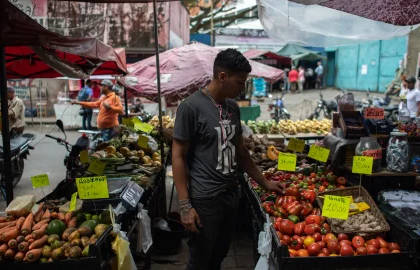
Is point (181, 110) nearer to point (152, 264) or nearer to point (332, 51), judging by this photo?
point (152, 264)

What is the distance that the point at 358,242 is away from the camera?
298 centimetres

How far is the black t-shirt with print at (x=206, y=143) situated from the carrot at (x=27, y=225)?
4.65 ft

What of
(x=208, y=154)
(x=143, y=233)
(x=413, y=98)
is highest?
(x=413, y=98)

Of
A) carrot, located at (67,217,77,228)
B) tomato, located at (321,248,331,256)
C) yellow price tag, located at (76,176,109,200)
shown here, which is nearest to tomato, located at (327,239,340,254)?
tomato, located at (321,248,331,256)

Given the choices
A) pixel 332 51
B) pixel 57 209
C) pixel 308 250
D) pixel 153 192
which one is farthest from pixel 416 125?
pixel 332 51

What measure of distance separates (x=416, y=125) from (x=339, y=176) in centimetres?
104

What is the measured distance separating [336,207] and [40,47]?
315 cm

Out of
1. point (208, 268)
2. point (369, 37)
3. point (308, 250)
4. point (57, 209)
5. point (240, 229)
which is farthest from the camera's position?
point (369, 37)

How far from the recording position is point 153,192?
183 inches

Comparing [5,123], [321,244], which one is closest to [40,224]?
[5,123]

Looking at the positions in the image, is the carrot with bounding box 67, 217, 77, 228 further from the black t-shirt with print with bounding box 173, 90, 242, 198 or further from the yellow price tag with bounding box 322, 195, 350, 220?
the yellow price tag with bounding box 322, 195, 350, 220

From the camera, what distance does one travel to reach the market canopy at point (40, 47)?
3.15 meters

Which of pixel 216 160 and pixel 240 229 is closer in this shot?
pixel 216 160

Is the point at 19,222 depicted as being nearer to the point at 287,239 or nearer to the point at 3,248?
the point at 3,248
